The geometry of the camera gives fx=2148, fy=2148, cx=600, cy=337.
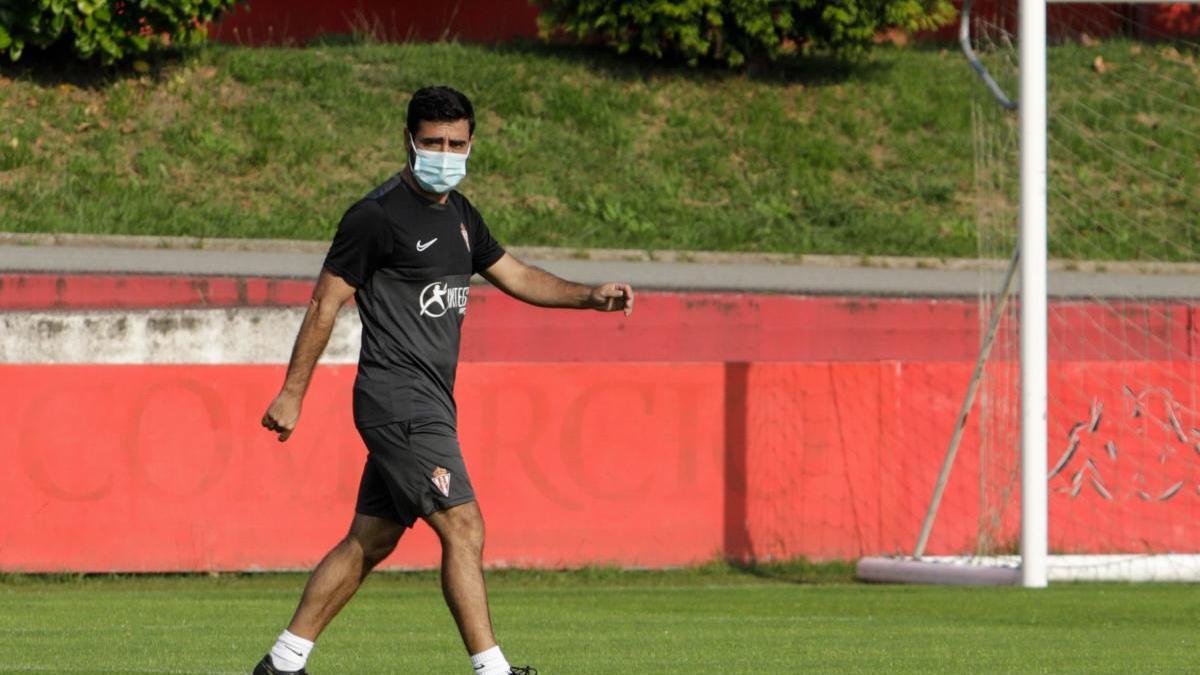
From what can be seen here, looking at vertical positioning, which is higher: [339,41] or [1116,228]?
[339,41]

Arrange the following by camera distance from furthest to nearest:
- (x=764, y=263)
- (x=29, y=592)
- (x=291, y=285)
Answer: (x=764, y=263) < (x=291, y=285) < (x=29, y=592)

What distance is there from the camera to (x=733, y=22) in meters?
26.3

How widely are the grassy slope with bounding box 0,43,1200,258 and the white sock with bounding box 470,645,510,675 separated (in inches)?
613

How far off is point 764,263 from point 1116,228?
4.29 metres

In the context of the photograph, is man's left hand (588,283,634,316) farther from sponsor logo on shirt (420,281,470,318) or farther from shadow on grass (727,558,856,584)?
shadow on grass (727,558,856,584)

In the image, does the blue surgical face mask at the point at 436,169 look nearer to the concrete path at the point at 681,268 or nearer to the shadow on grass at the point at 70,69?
the concrete path at the point at 681,268

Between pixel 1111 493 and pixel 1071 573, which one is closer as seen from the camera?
pixel 1071 573

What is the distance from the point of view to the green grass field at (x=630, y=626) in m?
8.93

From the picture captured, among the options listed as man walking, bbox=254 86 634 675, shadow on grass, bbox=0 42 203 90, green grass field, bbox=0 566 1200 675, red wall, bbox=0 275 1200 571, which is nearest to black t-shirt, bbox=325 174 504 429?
man walking, bbox=254 86 634 675

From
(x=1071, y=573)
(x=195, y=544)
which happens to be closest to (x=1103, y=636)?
(x=1071, y=573)

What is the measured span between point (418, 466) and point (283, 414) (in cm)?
47

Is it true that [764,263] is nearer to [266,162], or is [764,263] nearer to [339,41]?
[266,162]

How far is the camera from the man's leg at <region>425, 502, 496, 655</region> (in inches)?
274

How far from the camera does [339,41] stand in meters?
27.0
